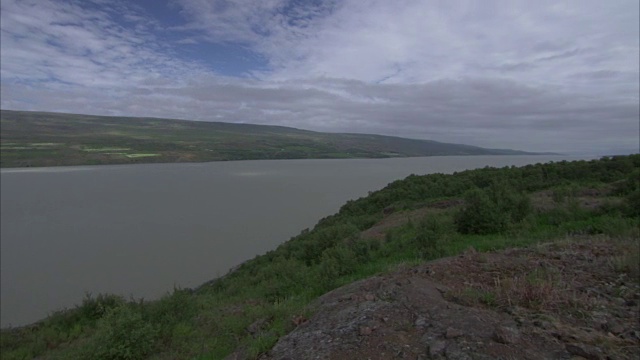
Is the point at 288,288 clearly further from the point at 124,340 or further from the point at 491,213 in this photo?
the point at 491,213

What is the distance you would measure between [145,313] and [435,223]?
6.84 m

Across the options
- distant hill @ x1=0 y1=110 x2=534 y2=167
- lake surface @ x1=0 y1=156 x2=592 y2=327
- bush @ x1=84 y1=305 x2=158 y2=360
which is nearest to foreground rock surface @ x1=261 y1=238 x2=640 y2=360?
bush @ x1=84 y1=305 x2=158 y2=360

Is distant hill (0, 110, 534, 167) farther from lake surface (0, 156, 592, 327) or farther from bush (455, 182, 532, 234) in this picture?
bush (455, 182, 532, 234)

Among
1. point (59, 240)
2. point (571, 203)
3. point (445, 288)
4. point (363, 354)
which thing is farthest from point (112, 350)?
point (59, 240)

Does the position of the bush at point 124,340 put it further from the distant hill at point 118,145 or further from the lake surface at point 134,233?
the distant hill at point 118,145

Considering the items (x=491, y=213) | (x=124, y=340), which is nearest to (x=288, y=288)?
(x=124, y=340)

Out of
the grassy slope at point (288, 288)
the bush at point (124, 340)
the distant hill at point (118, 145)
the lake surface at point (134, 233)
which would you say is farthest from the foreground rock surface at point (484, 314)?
the distant hill at point (118, 145)

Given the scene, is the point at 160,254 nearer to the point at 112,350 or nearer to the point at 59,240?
the point at 59,240

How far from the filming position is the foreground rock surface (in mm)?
3127

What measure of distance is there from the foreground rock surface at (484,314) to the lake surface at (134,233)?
12.8m

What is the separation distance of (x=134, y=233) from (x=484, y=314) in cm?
2676

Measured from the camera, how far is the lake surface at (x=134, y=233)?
1620cm

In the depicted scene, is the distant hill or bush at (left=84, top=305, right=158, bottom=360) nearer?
bush at (left=84, top=305, right=158, bottom=360)

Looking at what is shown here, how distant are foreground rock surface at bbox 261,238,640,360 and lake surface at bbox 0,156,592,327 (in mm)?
12769
